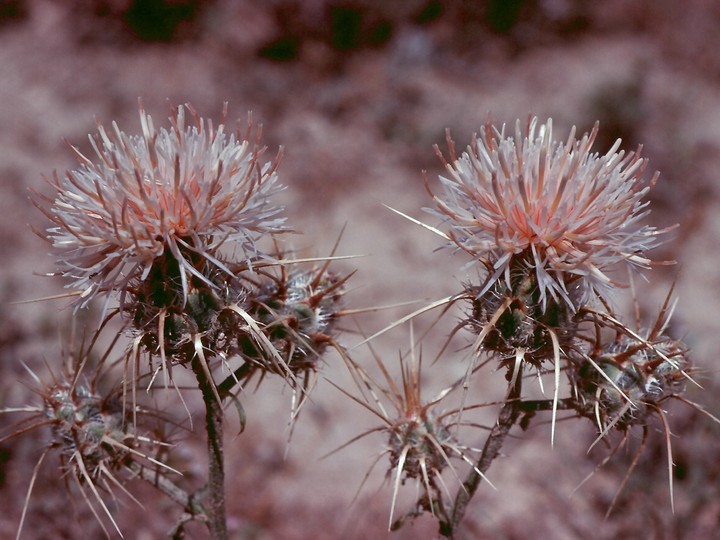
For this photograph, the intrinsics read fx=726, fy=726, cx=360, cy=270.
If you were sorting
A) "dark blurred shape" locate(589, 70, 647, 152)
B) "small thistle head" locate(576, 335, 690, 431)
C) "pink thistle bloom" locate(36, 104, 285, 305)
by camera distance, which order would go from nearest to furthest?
"pink thistle bloom" locate(36, 104, 285, 305)
"small thistle head" locate(576, 335, 690, 431)
"dark blurred shape" locate(589, 70, 647, 152)

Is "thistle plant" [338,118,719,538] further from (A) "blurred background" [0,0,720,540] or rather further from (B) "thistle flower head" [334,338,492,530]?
(A) "blurred background" [0,0,720,540]

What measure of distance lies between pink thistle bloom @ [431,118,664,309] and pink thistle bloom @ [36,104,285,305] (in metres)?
0.69

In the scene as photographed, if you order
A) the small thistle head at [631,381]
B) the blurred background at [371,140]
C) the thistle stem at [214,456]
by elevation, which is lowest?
the thistle stem at [214,456]

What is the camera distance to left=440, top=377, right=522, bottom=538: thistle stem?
9.10ft

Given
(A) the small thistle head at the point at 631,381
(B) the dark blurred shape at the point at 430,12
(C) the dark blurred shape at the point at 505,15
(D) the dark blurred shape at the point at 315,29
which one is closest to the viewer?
(A) the small thistle head at the point at 631,381

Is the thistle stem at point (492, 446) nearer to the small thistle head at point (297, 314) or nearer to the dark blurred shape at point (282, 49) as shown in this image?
the small thistle head at point (297, 314)

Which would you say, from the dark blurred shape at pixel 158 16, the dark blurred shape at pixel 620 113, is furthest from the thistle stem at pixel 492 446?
the dark blurred shape at pixel 158 16

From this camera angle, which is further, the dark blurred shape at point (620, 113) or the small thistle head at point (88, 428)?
the dark blurred shape at point (620, 113)

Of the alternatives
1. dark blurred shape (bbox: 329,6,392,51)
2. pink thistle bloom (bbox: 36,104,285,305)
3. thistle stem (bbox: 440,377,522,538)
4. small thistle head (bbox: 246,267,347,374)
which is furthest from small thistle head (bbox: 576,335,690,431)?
dark blurred shape (bbox: 329,6,392,51)

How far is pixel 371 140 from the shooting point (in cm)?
992

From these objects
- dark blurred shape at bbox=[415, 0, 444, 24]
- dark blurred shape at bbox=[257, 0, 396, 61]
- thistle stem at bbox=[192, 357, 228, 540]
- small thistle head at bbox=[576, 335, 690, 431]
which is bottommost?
thistle stem at bbox=[192, 357, 228, 540]

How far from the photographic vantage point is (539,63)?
10711mm

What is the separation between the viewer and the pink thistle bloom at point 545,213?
2.48 m

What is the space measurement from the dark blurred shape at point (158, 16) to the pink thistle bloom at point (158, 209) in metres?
9.29
